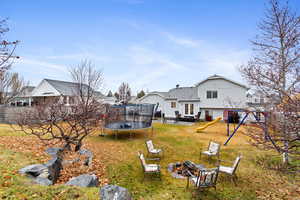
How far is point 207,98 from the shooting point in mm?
19094

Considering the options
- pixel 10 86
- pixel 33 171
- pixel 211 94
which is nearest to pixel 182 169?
pixel 33 171

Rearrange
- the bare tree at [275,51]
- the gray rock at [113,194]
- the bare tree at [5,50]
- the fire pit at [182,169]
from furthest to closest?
the bare tree at [275,51] < the fire pit at [182,169] < the gray rock at [113,194] < the bare tree at [5,50]

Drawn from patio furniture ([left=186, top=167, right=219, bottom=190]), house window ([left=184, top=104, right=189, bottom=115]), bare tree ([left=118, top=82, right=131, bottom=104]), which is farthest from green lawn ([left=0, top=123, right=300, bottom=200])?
bare tree ([left=118, top=82, right=131, bottom=104])

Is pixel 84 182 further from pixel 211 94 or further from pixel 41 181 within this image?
pixel 211 94

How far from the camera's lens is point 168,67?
2255 centimetres

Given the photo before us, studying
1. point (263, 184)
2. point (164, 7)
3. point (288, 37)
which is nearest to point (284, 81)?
point (288, 37)

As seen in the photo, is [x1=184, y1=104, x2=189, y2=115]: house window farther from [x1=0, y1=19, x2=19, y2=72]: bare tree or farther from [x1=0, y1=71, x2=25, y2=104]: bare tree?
[x1=0, y1=71, x2=25, y2=104]: bare tree

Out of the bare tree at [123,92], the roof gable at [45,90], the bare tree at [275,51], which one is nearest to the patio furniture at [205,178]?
the bare tree at [275,51]

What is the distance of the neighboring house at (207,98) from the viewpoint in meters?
17.6

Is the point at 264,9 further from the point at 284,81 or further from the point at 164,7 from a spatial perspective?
the point at 164,7

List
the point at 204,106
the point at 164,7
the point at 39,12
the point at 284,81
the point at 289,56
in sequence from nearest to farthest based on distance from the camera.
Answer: the point at 284,81, the point at 289,56, the point at 39,12, the point at 164,7, the point at 204,106

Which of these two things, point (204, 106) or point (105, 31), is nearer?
point (105, 31)

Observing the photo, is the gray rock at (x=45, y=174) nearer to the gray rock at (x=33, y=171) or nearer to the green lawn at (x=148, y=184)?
the gray rock at (x=33, y=171)

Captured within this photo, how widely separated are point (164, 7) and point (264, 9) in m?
7.26
